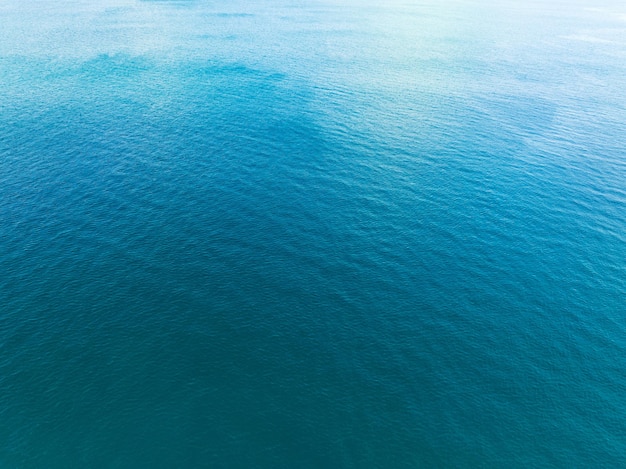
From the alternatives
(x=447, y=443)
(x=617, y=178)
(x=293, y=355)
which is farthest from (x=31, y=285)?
(x=617, y=178)

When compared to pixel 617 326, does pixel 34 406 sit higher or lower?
lower

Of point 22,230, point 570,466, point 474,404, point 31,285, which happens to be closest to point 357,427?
point 474,404

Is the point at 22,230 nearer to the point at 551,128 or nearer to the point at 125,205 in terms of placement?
the point at 125,205

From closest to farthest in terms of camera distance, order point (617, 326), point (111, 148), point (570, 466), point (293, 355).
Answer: point (570, 466) → point (293, 355) → point (617, 326) → point (111, 148)

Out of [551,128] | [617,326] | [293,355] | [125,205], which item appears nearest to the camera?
[293,355]

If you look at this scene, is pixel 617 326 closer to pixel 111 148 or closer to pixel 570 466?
pixel 570 466

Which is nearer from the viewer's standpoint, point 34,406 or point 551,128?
point 34,406
